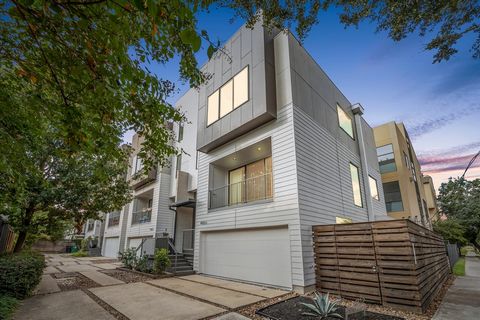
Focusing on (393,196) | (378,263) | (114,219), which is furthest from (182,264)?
(393,196)

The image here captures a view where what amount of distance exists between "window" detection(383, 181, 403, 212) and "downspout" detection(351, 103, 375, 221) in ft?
25.7

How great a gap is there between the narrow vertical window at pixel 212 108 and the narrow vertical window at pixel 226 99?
391mm

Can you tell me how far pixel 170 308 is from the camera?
17.6 ft

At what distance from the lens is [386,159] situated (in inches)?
770

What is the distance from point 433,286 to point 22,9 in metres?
10.3

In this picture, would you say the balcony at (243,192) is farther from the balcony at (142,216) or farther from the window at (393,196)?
the window at (393,196)

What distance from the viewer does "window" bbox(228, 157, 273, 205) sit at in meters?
9.20

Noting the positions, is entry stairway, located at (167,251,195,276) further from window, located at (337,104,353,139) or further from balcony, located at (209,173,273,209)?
window, located at (337,104,353,139)

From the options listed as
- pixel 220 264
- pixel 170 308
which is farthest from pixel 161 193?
pixel 170 308

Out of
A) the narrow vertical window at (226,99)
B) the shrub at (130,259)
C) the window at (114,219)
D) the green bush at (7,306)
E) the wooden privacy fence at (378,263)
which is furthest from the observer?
the window at (114,219)

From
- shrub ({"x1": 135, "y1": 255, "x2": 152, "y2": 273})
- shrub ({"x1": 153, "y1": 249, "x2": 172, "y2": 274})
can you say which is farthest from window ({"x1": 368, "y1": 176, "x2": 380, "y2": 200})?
shrub ({"x1": 135, "y1": 255, "x2": 152, "y2": 273})

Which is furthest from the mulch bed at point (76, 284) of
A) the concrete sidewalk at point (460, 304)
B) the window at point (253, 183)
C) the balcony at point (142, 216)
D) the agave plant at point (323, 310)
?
the concrete sidewalk at point (460, 304)

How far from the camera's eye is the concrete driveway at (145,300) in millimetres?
4918

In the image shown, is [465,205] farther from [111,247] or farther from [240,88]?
[111,247]
